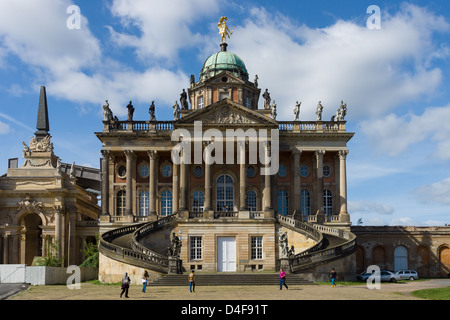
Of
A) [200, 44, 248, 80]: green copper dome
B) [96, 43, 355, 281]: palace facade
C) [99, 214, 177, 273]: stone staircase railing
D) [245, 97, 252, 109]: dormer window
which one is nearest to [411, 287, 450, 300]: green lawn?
[96, 43, 355, 281]: palace facade

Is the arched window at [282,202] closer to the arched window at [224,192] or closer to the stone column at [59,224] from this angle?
the arched window at [224,192]

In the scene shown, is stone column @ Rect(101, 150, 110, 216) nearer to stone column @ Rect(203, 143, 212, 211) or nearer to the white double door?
stone column @ Rect(203, 143, 212, 211)

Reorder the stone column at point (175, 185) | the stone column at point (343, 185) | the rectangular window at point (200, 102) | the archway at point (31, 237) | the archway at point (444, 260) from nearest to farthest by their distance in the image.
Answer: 1. the stone column at point (175, 185)
2. the stone column at point (343, 185)
3. the archway at point (444, 260)
4. the archway at point (31, 237)
5. the rectangular window at point (200, 102)

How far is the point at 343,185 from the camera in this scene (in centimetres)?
5947

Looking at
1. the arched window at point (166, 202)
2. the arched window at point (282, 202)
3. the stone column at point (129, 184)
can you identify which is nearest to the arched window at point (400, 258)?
the arched window at point (282, 202)

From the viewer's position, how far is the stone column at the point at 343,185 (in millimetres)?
58781

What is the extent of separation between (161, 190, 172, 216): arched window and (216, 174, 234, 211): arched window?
16.1 ft

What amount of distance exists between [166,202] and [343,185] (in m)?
17.7

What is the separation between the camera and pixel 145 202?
60.6 metres

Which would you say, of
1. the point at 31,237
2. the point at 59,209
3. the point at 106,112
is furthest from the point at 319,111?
the point at 31,237

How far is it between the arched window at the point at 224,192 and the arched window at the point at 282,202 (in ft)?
16.7

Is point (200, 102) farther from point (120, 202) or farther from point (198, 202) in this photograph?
point (120, 202)
